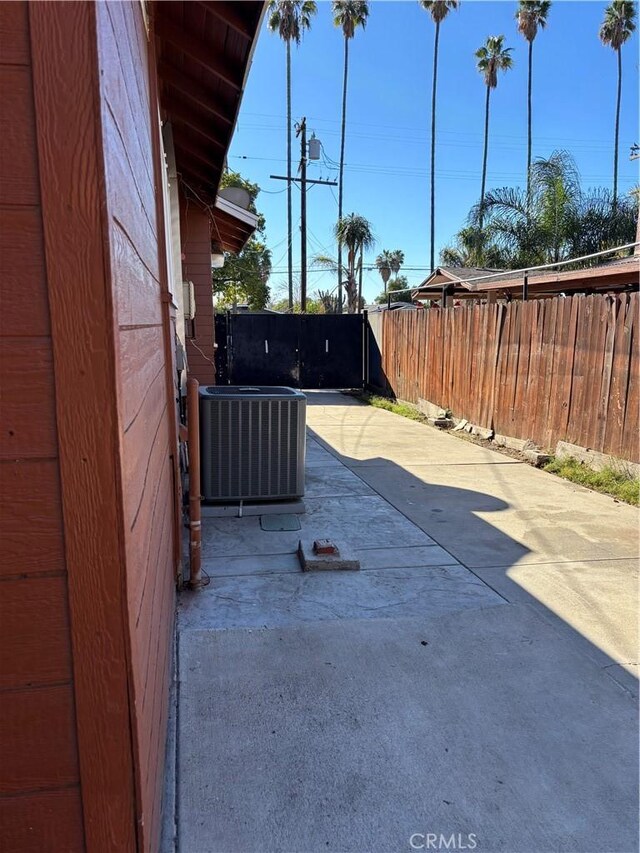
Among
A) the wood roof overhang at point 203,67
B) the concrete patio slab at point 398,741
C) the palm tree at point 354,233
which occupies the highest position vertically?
the palm tree at point 354,233

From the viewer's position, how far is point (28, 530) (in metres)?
1.04

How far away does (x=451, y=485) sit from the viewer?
555cm

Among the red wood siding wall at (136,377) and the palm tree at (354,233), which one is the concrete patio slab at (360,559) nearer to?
the red wood siding wall at (136,377)

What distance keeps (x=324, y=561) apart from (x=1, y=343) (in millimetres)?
2751

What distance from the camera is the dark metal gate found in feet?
43.6

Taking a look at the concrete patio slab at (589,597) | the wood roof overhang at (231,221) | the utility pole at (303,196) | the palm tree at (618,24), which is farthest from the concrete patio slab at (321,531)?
the palm tree at (618,24)

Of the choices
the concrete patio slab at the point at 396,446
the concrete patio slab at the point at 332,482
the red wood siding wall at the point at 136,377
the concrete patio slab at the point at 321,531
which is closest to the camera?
the red wood siding wall at the point at 136,377

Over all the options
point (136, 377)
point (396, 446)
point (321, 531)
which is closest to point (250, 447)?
point (321, 531)

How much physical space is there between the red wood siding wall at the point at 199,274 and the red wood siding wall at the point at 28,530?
232 inches

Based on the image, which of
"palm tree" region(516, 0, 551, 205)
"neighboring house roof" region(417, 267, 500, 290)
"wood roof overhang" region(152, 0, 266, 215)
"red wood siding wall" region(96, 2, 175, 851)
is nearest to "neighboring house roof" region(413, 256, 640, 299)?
"neighboring house roof" region(417, 267, 500, 290)

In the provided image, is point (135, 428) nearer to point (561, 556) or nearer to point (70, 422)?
point (70, 422)

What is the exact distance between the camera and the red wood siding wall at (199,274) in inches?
277

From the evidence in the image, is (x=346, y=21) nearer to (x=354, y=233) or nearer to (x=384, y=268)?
(x=354, y=233)

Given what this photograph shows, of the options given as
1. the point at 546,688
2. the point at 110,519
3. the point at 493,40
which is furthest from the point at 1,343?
the point at 493,40
